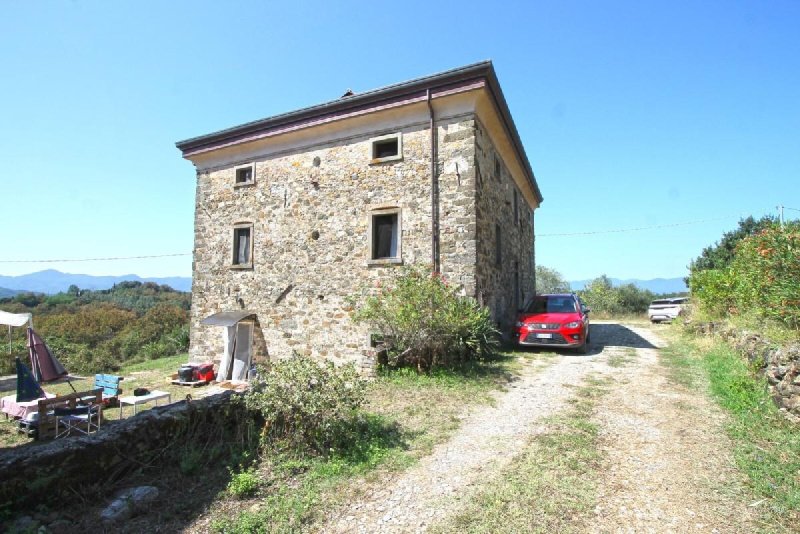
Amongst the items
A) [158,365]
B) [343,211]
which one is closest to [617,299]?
[343,211]

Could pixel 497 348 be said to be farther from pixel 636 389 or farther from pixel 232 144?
pixel 232 144

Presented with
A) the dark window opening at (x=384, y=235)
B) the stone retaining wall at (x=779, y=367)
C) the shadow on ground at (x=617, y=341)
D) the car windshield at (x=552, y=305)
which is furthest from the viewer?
the shadow on ground at (x=617, y=341)

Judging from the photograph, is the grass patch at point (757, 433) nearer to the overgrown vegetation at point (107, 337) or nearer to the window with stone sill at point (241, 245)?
the window with stone sill at point (241, 245)

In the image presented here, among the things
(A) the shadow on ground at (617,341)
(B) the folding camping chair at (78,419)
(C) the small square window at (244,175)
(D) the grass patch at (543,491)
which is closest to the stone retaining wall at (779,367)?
(D) the grass patch at (543,491)

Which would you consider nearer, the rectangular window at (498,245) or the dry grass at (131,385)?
the dry grass at (131,385)

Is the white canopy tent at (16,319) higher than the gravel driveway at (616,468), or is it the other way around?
the white canopy tent at (16,319)

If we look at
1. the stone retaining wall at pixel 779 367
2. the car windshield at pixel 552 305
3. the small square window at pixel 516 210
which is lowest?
the stone retaining wall at pixel 779 367

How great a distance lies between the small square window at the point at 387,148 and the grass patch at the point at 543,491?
7551 millimetres

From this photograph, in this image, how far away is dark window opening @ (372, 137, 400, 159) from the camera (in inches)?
405

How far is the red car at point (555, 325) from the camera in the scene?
9.43 m

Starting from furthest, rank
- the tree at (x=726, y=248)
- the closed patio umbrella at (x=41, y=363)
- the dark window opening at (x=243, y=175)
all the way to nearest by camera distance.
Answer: the tree at (x=726, y=248) → the dark window opening at (x=243, y=175) → the closed patio umbrella at (x=41, y=363)

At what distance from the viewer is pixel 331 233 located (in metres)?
10.7

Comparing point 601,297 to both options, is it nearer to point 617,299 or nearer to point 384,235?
point 617,299

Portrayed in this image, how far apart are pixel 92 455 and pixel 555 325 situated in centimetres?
903
